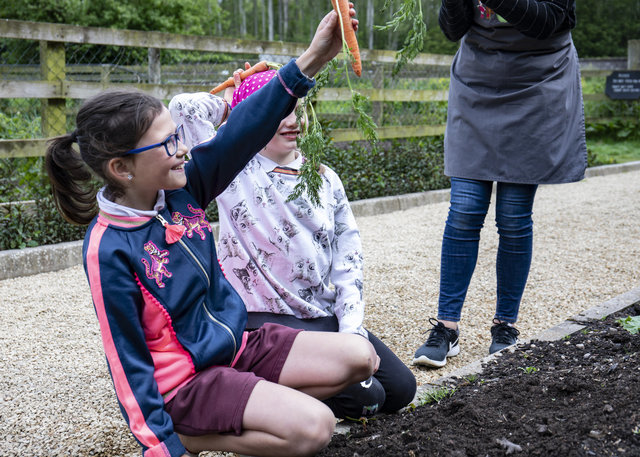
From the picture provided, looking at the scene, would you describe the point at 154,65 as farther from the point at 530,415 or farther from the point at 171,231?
the point at 530,415

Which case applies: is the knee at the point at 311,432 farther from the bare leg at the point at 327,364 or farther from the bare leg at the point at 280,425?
the bare leg at the point at 327,364

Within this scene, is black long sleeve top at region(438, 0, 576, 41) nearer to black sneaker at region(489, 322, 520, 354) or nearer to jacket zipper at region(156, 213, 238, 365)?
black sneaker at region(489, 322, 520, 354)

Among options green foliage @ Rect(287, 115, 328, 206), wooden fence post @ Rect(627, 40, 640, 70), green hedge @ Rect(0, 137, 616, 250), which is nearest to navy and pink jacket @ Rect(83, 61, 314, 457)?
green foliage @ Rect(287, 115, 328, 206)

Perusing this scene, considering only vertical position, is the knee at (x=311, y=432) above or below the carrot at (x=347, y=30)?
below

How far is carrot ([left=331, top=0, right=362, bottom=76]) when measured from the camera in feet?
5.65

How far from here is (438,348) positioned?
2.92 m

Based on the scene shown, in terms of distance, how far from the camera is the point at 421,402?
235 cm

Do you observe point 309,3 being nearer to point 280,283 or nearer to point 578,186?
point 578,186

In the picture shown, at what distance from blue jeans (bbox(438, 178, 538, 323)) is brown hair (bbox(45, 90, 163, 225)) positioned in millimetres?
1533

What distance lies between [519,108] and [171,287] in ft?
5.89

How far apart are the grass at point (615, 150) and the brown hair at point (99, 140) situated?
31.9ft

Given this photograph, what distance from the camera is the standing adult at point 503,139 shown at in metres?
2.85

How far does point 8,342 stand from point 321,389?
1995mm

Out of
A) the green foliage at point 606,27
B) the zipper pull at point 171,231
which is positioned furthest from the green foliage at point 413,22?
the green foliage at point 606,27
